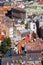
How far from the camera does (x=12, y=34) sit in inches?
1257

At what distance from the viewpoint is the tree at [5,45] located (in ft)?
89.6

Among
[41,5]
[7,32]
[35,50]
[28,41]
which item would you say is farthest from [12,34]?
[41,5]

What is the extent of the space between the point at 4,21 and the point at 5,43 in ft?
22.8

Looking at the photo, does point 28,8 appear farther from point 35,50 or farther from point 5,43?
point 35,50

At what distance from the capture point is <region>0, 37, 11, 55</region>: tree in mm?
27300

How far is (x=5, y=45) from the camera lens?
28016 millimetres

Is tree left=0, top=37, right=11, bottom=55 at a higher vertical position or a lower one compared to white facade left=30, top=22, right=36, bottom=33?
higher

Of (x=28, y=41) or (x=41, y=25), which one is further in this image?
(x=41, y=25)

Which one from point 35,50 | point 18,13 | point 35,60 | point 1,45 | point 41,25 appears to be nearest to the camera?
point 35,60

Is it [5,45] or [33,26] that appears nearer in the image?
[5,45]

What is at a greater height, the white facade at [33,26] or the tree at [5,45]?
the tree at [5,45]

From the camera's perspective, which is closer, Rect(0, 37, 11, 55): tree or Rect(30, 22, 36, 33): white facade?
Rect(0, 37, 11, 55): tree

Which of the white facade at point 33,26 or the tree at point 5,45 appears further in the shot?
the white facade at point 33,26

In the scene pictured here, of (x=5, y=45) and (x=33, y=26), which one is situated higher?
(x=5, y=45)
